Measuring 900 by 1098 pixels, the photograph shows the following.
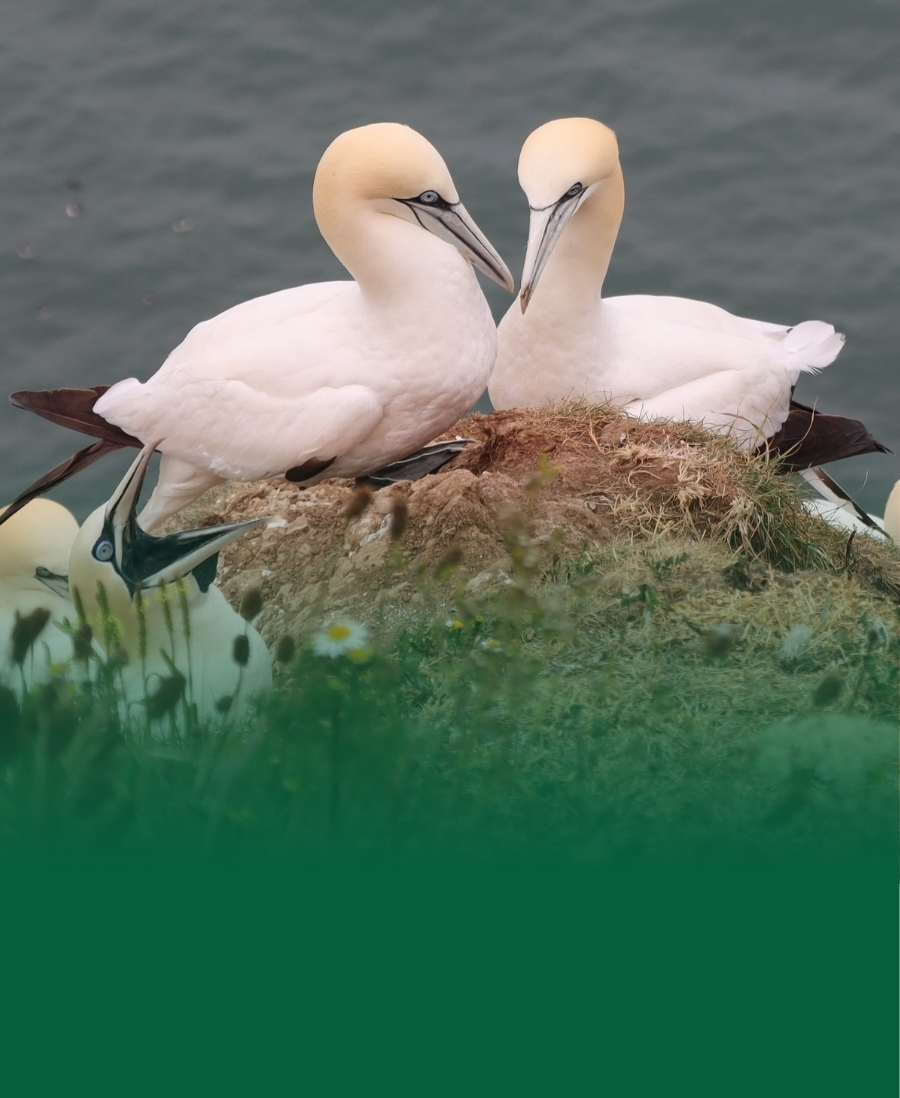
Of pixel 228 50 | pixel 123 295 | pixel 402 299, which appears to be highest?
pixel 228 50

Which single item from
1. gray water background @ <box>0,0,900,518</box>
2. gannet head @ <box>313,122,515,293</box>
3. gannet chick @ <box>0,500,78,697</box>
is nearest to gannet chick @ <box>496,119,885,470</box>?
gannet head @ <box>313,122,515,293</box>

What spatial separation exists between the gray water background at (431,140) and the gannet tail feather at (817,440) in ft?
10.7

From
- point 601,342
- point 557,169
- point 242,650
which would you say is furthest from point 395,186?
point 242,650

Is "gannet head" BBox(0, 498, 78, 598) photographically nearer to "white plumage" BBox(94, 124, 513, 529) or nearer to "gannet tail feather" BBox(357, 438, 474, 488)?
"white plumage" BBox(94, 124, 513, 529)

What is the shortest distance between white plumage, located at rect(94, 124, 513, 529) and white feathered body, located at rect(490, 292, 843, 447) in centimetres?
95

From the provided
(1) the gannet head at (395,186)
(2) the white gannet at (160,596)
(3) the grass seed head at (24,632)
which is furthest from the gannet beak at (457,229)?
(3) the grass seed head at (24,632)

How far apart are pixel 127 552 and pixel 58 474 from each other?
0.99 metres

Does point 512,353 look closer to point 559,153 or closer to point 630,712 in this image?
point 559,153

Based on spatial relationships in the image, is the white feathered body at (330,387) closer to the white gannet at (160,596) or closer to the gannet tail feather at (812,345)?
the white gannet at (160,596)

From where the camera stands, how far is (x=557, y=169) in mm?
5426

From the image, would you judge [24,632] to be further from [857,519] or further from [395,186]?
[857,519]

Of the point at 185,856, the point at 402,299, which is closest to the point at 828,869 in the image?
the point at 185,856

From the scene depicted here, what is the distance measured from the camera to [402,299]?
15.3 feet

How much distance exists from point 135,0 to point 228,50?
78 cm
